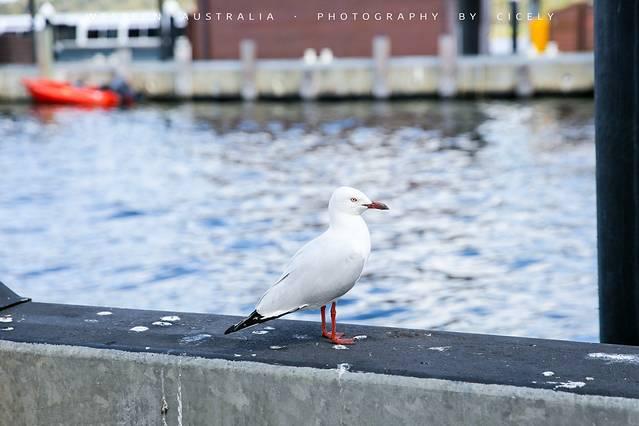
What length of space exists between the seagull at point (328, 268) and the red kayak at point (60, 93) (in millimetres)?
36942

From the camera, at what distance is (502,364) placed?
15.0 ft

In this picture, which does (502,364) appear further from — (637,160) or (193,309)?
(193,309)

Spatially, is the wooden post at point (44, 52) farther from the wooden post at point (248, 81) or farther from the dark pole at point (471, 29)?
the dark pole at point (471, 29)

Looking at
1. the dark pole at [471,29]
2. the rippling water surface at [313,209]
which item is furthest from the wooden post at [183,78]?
the dark pole at [471,29]

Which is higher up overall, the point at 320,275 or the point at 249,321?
the point at 320,275

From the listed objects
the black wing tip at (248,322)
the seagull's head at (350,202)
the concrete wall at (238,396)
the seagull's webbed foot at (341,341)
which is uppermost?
the seagull's head at (350,202)

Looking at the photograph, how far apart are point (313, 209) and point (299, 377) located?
15108 millimetres

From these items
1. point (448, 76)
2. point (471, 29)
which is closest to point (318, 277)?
point (448, 76)

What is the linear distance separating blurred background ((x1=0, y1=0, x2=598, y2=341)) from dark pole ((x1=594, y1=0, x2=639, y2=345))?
5.68 m

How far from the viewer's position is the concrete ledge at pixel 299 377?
13.7 feet

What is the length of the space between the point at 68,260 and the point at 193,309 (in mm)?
3927

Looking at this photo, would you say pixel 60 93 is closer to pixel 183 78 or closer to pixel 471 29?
pixel 183 78

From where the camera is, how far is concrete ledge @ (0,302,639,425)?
419cm

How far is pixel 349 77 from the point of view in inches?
1559
